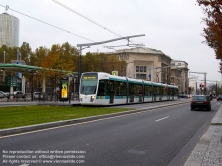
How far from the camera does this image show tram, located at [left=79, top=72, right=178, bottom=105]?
89.5 feet

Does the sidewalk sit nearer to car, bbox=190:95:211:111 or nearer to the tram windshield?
car, bbox=190:95:211:111

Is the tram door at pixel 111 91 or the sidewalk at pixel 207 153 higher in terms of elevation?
the tram door at pixel 111 91

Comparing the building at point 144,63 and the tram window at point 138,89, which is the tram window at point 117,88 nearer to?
the tram window at point 138,89

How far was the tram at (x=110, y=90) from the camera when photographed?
2727 cm

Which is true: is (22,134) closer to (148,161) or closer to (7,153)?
(7,153)

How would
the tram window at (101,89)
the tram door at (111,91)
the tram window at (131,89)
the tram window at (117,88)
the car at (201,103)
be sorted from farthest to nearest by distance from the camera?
the tram window at (131,89), the tram window at (117,88), the tram door at (111,91), the tram window at (101,89), the car at (201,103)

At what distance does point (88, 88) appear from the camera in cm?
2744

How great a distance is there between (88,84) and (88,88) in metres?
0.41

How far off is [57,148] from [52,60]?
50144 millimetres

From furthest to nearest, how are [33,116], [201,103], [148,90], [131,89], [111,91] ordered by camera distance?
1. [148,90]
2. [131,89]
3. [111,91]
4. [201,103]
5. [33,116]

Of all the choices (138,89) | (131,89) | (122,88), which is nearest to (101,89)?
(122,88)

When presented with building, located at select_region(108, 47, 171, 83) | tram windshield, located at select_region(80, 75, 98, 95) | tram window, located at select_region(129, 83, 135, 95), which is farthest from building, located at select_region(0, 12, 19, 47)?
tram windshield, located at select_region(80, 75, 98, 95)

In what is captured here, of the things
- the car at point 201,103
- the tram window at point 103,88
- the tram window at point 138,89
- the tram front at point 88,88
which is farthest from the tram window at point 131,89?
the car at point 201,103

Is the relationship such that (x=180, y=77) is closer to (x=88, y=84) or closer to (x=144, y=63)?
(x=144, y=63)
